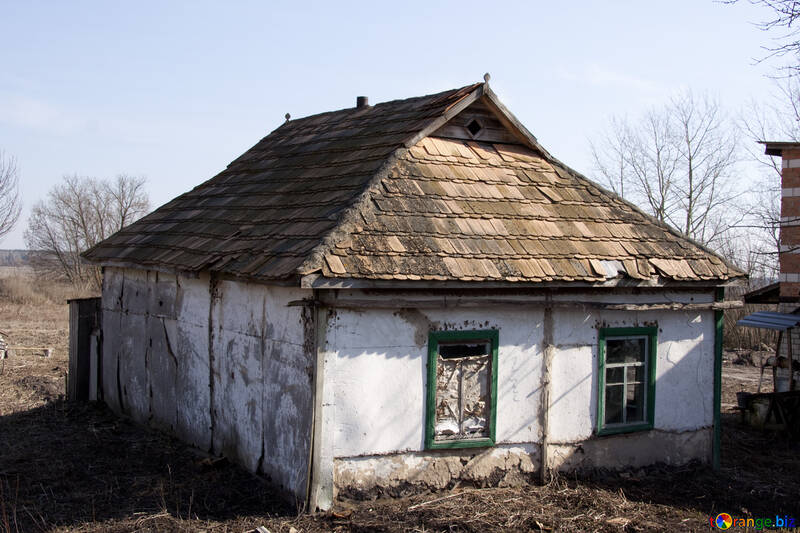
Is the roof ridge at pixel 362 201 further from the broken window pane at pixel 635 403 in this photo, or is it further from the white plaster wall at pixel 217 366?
the broken window pane at pixel 635 403

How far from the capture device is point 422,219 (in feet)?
28.9

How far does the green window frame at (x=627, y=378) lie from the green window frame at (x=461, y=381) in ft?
5.03

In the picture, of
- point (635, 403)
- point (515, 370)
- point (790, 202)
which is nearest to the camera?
point (515, 370)

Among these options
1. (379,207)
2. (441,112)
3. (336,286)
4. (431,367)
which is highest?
(441,112)

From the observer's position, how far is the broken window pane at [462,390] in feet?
27.7

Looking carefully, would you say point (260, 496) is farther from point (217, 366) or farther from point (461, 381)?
point (461, 381)

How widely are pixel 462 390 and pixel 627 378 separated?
2380 mm

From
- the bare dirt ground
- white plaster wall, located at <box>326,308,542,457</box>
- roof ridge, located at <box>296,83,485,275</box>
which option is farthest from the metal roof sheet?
roof ridge, located at <box>296,83,485,275</box>

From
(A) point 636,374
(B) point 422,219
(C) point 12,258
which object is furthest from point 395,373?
(C) point 12,258

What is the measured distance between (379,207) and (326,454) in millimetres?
2768

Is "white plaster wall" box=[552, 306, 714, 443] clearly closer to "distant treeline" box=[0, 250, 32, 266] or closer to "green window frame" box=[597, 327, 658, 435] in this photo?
"green window frame" box=[597, 327, 658, 435]

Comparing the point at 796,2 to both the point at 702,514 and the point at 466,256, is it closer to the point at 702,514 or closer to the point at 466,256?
the point at 466,256

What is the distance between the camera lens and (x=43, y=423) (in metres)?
11.9

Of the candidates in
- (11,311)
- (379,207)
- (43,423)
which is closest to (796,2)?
(379,207)
